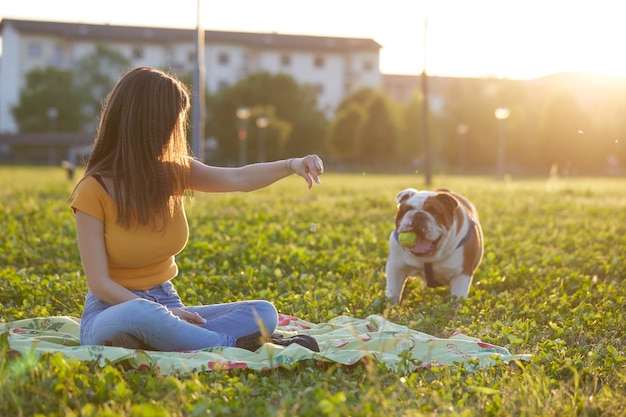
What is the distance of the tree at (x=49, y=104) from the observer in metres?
66.6

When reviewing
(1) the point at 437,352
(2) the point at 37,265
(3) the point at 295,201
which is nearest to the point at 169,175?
(1) the point at 437,352

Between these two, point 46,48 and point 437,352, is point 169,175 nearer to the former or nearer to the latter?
point 437,352

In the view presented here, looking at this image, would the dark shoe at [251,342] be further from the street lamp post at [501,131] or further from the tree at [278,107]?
the tree at [278,107]

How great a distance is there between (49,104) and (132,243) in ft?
220

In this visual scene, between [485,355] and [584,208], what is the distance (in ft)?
39.8

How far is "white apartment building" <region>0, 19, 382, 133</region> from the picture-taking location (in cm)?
7638

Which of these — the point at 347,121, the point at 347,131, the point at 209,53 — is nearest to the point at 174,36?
the point at 209,53

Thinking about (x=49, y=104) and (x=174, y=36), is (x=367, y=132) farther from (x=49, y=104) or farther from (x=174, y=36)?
(x=49, y=104)

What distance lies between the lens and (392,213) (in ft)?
42.8

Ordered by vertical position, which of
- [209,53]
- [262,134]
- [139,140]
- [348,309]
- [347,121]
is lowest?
[348,309]

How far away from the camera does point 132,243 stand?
13.7 feet

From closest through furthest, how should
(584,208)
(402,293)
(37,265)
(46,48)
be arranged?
1. (402,293)
2. (37,265)
3. (584,208)
4. (46,48)

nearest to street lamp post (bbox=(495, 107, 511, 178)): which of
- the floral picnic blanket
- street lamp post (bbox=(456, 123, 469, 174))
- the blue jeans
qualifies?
street lamp post (bbox=(456, 123, 469, 174))

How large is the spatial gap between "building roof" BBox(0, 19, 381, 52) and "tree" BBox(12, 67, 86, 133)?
10194 mm
